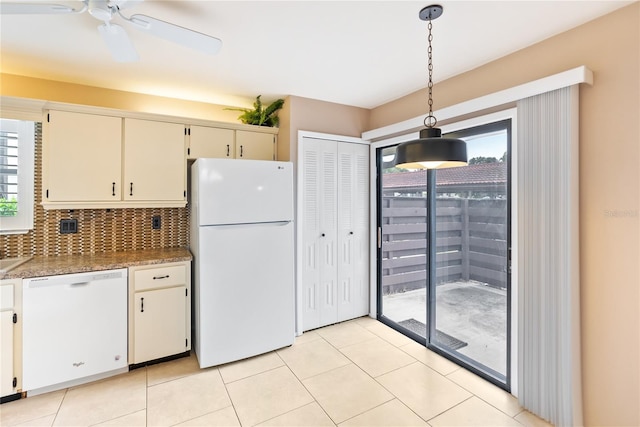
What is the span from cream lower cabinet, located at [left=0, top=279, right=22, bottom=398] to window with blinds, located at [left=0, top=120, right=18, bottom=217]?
0.82 meters

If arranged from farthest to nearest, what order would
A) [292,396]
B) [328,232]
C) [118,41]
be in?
[328,232], [292,396], [118,41]

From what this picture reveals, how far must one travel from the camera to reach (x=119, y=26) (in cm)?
154

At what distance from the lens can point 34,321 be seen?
2166mm

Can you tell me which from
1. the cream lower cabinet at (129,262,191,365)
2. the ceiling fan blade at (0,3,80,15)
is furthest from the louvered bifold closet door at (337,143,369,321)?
the ceiling fan blade at (0,3,80,15)

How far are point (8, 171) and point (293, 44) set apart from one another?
2612mm

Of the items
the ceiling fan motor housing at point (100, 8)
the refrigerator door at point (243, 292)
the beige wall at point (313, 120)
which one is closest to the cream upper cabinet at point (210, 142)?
the beige wall at point (313, 120)

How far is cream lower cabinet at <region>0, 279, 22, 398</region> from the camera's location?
2076 millimetres

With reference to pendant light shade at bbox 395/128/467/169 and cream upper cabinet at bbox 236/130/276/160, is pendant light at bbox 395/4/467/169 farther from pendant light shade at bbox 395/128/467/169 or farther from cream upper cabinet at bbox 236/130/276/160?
cream upper cabinet at bbox 236/130/276/160

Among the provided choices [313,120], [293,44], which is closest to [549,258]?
[293,44]

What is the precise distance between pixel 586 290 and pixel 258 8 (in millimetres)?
2572

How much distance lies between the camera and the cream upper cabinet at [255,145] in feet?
10.3

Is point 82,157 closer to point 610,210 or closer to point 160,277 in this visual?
point 160,277

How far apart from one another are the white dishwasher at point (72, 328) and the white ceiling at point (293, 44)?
1687mm

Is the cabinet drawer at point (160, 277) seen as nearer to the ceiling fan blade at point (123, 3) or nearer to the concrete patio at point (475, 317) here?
the ceiling fan blade at point (123, 3)
